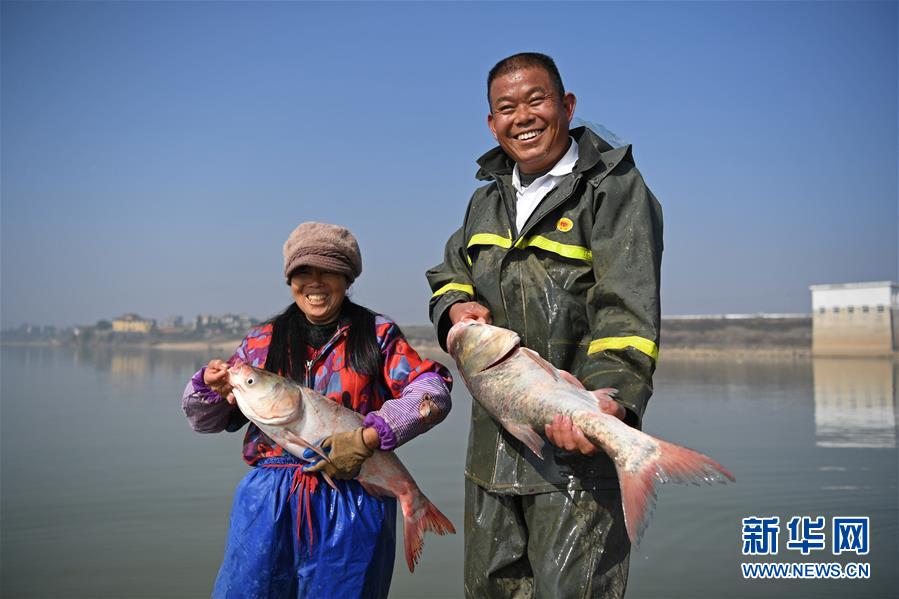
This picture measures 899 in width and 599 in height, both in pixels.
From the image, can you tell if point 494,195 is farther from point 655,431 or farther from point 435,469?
point 655,431

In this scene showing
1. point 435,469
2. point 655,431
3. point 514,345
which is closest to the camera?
point 514,345

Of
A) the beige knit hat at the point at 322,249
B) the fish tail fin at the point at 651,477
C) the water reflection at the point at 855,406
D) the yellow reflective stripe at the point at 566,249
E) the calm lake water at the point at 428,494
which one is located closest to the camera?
the fish tail fin at the point at 651,477

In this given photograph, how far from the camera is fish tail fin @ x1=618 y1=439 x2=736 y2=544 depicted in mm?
2689

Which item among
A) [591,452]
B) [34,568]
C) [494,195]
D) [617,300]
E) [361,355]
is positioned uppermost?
[494,195]

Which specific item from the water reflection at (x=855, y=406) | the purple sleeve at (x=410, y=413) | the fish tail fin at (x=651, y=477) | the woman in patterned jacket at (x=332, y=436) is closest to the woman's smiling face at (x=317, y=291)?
the woman in patterned jacket at (x=332, y=436)

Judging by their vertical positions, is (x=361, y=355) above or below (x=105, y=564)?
above

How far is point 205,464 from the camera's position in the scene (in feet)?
35.4

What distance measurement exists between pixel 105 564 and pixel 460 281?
16.9 feet

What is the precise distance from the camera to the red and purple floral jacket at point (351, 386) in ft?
11.1

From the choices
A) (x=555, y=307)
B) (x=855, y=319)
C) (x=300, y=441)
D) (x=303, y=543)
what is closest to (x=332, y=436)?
(x=300, y=441)

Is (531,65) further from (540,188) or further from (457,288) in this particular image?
(457,288)

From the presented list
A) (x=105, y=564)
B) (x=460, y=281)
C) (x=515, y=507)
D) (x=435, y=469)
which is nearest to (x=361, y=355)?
(x=460, y=281)

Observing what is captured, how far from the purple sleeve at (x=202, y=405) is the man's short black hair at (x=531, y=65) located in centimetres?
188

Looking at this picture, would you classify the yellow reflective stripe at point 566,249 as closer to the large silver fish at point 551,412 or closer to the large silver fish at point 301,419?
the large silver fish at point 551,412
